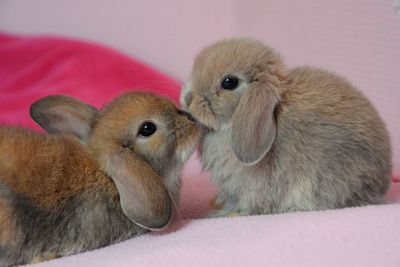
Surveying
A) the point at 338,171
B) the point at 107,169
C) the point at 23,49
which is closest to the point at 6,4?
the point at 23,49

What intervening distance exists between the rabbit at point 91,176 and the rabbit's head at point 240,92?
0.07 meters

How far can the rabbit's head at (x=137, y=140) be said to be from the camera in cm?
137

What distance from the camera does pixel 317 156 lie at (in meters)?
1.47

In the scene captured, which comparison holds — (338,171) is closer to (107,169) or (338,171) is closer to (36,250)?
(107,169)

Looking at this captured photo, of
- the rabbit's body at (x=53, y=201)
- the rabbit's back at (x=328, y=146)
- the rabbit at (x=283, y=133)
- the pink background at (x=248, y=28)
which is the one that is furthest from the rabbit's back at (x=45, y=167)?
the pink background at (x=248, y=28)

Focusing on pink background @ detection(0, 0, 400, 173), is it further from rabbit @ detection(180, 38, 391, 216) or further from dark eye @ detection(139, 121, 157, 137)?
dark eye @ detection(139, 121, 157, 137)

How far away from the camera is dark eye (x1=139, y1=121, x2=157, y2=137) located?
1.50m

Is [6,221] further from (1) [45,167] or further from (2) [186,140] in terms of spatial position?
(2) [186,140]

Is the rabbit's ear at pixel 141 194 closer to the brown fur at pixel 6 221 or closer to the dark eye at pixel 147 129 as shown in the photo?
the dark eye at pixel 147 129

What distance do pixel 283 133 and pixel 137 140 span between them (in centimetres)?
37

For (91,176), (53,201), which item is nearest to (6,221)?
(53,201)

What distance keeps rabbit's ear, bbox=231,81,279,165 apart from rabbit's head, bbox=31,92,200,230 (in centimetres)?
16

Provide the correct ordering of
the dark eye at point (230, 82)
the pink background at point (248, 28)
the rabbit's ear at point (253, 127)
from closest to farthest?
the rabbit's ear at point (253, 127) → the dark eye at point (230, 82) → the pink background at point (248, 28)

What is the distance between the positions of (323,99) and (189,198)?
593 millimetres
